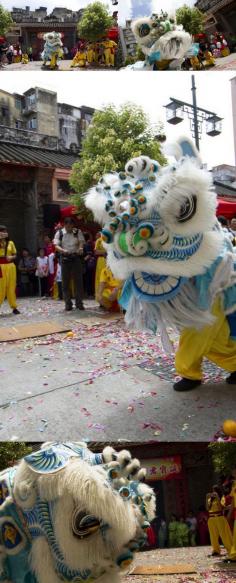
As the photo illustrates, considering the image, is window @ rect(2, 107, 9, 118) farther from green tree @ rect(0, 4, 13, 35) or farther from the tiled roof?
green tree @ rect(0, 4, 13, 35)

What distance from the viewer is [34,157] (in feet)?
38.1

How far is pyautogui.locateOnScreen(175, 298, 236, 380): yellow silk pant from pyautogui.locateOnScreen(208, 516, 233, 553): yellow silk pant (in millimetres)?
3444

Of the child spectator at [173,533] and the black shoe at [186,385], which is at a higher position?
the black shoe at [186,385]

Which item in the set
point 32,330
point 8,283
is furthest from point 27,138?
point 32,330

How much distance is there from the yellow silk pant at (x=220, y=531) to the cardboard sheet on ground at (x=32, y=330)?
120 inches

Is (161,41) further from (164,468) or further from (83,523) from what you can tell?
(164,468)

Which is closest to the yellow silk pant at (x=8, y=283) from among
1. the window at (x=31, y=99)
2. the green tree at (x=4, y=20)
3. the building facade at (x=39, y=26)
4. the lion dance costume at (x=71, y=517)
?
the lion dance costume at (x=71, y=517)

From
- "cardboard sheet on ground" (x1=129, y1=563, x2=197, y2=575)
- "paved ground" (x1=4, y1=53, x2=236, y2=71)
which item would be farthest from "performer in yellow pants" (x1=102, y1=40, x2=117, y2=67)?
"cardboard sheet on ground" (x1=129, y1=563, x2=197, y2=575)

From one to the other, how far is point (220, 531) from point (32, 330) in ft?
11.1

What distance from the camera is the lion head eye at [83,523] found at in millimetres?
1685

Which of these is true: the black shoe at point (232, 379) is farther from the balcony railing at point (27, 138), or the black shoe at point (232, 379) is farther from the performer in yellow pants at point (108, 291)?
the balcony railing at point (27, 138)

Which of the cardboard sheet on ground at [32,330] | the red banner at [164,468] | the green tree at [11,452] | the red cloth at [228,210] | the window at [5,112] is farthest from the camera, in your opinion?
the window at [5,112]

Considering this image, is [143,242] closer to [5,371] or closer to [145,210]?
[145,210]

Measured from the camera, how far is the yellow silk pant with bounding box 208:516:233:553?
5965 millimetres
